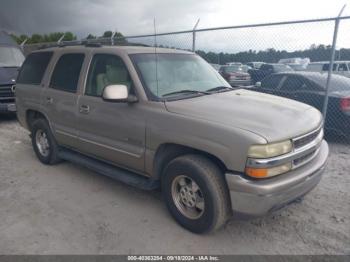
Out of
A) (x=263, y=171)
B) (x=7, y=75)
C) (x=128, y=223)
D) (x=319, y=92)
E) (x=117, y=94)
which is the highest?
(x=117, y=94)

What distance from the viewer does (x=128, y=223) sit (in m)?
3.38

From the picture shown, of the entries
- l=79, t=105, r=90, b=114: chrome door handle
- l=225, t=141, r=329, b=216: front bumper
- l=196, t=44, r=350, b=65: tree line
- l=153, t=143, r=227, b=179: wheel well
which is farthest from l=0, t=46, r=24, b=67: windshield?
l=225, t=141, r=329, b=216: front bumper

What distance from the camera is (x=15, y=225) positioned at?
3.34 metres

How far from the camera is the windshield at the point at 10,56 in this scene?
9104 millimetres

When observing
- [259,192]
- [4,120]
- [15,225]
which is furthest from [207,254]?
[4,120]

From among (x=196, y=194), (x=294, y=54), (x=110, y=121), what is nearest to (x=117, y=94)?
(x=110, y=121)

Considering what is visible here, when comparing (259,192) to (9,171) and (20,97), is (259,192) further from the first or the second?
(20,97)

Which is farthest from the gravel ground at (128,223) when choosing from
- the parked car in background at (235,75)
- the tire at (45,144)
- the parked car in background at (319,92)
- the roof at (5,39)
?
the parked car in background at (235,75)

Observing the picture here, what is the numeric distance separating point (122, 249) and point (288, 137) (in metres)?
1.90

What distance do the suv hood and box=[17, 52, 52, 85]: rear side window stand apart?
2.82 meters

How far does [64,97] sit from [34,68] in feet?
4.30

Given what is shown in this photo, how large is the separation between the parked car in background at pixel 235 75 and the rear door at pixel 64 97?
966 cm

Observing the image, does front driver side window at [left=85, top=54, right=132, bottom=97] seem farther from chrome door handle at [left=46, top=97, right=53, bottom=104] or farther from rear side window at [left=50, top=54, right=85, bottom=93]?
chrome door handle at [left=46, top=97, right=53, bottom=104]

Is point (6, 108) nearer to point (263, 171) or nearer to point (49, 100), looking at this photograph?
point (49, 100)
